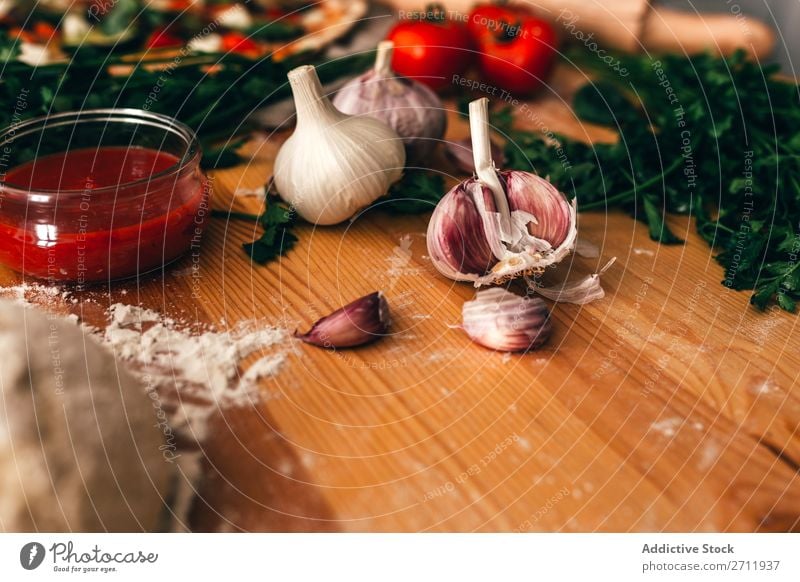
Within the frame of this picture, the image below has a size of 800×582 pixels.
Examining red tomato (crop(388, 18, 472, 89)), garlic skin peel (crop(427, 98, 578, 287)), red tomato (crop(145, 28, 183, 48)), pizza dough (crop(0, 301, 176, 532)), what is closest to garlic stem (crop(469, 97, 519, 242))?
garlic skin peel (crop(427, 98, 578, 287))

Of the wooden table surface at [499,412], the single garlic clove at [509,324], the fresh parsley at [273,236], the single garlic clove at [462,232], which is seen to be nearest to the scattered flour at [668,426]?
the wooden table surface at [499,412]

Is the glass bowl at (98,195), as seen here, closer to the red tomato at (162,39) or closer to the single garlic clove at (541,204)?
the single garlic clove at (541,204)

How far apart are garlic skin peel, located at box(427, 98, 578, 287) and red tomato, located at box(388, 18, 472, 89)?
568 millimetres

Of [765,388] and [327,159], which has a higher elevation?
[327,159]

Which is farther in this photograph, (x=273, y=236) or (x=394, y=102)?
(x=394, y=102)

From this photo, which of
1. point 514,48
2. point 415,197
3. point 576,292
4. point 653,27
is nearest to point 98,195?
point 415,197

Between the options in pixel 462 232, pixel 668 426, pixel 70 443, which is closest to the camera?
pixel 70 443

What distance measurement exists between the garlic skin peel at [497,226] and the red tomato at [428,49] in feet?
1.86

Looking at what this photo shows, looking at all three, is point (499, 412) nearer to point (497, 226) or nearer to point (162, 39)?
point (497, 226)

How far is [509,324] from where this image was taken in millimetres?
705

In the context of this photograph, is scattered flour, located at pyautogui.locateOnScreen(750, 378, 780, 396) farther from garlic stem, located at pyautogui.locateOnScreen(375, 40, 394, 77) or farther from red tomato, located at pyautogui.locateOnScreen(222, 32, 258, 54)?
red tomato, located at pyautogui.locateOnScreen(222, 32, 258, 54)

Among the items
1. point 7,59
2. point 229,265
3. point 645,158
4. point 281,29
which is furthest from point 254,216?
point 281,29

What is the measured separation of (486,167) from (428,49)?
0.62 meters

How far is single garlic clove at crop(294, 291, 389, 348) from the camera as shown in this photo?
0.70m
